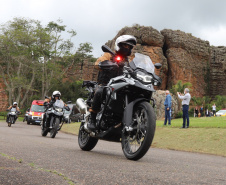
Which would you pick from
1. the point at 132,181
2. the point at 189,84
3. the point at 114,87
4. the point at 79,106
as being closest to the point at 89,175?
the point at 132,181

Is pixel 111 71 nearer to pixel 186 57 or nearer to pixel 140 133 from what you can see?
pixel 140 133

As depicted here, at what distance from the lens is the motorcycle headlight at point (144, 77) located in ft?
18.4

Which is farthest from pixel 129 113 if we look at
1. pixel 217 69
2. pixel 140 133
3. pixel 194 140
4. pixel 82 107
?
pixel 217 69

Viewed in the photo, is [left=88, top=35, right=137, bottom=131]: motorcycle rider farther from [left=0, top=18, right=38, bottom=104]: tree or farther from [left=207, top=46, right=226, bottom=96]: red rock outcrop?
[left=207, top=46, right=226, bottom=96]: red rock outcrop

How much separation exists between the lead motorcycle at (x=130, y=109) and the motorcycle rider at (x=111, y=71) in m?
0.13

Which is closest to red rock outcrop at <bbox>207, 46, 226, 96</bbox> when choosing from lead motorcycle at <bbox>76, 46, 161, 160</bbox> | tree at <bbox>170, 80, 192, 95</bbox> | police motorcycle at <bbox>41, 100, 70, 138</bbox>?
tree at <bbox>170, 80, 192, 95</bbox>

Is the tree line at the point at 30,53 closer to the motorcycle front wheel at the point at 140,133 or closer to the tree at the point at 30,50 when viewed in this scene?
the tree at the point at 30,50

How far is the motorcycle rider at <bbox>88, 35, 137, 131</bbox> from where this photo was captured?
246 inches

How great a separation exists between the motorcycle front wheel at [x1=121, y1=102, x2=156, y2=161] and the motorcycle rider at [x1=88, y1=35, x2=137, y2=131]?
966 mm

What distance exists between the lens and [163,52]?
170ft

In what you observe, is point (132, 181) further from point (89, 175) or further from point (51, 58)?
point (51, 58)

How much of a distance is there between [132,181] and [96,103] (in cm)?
336

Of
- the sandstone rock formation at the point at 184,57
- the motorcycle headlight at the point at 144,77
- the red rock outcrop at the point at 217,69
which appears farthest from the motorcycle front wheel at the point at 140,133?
the red rock outcrop at the point at 217,69

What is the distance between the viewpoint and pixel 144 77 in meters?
5.64
